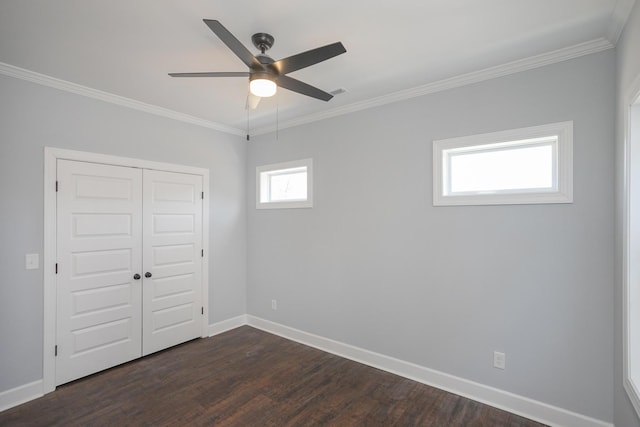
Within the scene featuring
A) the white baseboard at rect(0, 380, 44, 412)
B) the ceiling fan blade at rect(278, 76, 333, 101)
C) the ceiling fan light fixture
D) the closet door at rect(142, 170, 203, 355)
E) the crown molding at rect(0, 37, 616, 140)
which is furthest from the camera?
the closet door at rect(142, 170, 203, 355)

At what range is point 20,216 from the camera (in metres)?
2.57

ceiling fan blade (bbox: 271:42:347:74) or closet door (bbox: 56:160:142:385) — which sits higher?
ceiling fan blade (bbox: 271:42:347:74)

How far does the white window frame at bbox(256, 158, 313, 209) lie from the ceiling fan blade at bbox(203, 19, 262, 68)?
197cm

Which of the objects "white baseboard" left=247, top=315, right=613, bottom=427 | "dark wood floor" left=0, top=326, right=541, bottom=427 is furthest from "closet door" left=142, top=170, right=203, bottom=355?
"white baseboard" left=247, top=315, right=613, bottom=427

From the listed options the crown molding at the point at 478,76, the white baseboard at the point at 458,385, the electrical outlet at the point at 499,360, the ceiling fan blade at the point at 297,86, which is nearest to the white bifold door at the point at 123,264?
the white baseboard at the point at 458,385

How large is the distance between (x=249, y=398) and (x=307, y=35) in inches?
118

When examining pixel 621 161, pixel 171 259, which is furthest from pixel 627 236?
pixel 171 259

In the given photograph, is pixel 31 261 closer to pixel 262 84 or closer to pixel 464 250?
pixel 262 84

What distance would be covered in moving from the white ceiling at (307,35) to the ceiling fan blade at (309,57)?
1.03 feet

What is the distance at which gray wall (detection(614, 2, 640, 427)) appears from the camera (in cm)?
169

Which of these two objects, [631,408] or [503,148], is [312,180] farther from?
[631,408]

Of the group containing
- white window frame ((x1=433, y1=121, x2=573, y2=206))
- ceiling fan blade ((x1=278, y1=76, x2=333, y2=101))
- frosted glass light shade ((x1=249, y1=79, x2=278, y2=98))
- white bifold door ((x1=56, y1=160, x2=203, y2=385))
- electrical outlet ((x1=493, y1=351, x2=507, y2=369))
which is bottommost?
electrical outlet ((x1=493, y1=351, x2=507, y2=369))

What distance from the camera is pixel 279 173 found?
422 cm

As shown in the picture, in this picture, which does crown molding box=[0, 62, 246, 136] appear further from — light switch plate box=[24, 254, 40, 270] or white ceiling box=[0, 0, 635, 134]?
light switch plate box=[24, 254, 40, 270]
